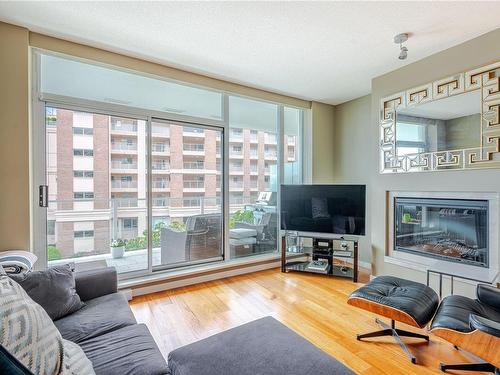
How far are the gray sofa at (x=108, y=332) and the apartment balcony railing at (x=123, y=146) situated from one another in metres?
1.47

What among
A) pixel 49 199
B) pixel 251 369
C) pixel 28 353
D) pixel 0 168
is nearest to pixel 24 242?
pixel 49 199

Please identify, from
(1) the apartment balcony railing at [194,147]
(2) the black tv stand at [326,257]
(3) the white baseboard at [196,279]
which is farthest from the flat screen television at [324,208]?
(1) the apartment balcony railing at [194,147]

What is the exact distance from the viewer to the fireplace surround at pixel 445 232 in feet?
7.71

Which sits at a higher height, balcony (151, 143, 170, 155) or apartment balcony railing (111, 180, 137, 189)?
balcony (151, 143, 170, 155)

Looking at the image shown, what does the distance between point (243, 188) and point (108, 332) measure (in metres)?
2.54

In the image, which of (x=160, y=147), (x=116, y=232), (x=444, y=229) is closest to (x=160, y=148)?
(x=160, y=147)

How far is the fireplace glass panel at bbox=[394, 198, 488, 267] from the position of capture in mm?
2426

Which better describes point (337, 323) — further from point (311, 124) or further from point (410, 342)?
point (311, 124)

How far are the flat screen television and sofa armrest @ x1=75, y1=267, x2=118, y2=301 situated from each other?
233cm

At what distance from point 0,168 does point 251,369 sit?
2.56 m

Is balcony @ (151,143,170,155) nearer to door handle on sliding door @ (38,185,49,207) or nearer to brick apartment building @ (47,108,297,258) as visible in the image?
brick apartment building @ (47,108,297,258)

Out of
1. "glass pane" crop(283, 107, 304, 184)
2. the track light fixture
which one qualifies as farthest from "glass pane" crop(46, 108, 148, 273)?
the track light fixture

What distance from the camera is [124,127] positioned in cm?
297

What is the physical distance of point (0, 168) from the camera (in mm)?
2211
